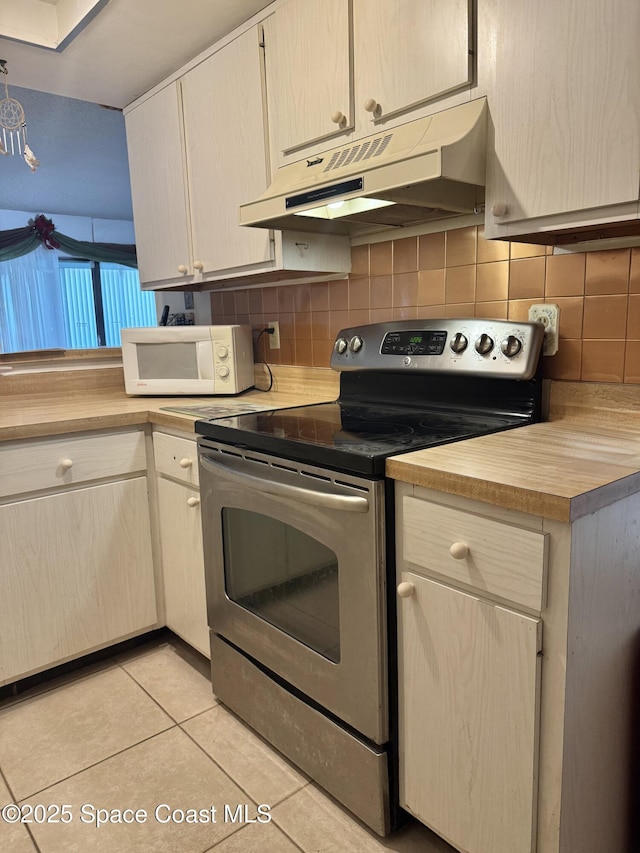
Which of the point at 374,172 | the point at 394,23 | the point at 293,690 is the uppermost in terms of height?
the point at 394,23

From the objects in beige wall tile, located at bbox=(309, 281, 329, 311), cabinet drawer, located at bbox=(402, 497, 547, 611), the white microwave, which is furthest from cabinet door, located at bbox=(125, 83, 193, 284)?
cabinet drawer, located at bbox=(402, 497, 547, 611)

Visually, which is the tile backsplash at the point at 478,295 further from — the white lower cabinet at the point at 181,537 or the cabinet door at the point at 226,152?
the white lower cabinet at the point at 181,537

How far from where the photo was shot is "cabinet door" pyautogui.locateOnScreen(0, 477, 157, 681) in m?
1.77

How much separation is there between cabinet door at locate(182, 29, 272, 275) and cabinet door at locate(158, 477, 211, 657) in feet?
2.68

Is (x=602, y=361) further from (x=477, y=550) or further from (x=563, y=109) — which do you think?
(x=477, y=550)

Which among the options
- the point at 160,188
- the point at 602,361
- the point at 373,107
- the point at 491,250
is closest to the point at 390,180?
the point at 373,107

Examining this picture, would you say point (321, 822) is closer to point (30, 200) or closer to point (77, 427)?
point (77, 427)

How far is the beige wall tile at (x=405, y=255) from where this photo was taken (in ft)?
5.89

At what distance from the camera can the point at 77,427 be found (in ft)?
5.90

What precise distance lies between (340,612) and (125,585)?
3.39ft

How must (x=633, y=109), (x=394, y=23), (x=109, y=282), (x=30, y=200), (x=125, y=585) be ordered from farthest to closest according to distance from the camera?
(x=109, y=282)
(x=30, y=200)
(x=125, y=585)
(x=394, y=23)
(x=633, y=109)

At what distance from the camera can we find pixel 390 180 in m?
1.29

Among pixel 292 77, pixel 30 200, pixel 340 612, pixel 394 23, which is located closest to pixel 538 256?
pixel 394 23

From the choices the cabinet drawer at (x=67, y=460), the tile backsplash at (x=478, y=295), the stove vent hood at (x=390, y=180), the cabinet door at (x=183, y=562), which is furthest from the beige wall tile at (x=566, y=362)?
the cabinet drawer at (x=67, y=460)
